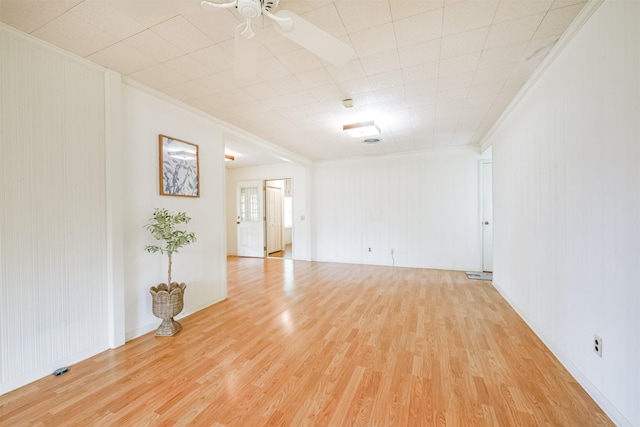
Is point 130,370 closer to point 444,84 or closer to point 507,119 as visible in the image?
point 444,84

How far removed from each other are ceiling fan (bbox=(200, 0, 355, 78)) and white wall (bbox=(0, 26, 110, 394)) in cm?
151

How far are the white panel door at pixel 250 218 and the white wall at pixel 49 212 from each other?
4632mm

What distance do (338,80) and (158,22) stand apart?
1.50 m

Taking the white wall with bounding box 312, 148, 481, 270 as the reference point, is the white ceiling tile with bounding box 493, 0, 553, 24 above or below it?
above

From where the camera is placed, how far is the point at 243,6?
4.29 ft

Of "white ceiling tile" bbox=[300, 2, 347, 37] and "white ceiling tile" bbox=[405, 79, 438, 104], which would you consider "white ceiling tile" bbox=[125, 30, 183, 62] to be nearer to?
"white ceiling tile" bbox=[300, 2, 347, 37]

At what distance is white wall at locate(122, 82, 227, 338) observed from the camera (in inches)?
97.9

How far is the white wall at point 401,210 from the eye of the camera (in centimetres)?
511

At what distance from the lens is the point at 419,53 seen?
82.2 inches

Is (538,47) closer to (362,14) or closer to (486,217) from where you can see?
(362,14)

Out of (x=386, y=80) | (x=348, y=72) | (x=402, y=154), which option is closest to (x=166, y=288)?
(x=348, y=72)

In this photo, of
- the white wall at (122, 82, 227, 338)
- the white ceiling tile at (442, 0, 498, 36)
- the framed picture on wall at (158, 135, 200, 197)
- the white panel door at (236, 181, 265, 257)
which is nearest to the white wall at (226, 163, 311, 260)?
the white panel door at (236, 181, 265, 257)

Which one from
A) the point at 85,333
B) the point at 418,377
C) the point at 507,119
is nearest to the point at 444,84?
the point at 507,119

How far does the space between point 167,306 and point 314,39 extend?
2649mm
